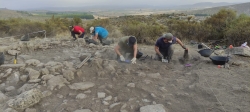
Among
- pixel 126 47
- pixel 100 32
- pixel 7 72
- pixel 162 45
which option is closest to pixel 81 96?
pixel 7 72

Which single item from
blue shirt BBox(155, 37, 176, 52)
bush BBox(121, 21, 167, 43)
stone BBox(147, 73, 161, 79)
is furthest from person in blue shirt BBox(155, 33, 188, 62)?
bush BBox(121, 21, 167, 43)

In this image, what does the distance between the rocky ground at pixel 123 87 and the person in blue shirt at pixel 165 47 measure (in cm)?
29

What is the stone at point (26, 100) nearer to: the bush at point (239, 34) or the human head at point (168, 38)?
the human head at point (168, 38)

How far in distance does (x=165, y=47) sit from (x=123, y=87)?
2.29 metres

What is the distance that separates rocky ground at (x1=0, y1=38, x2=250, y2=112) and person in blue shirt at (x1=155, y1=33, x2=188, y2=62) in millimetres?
288

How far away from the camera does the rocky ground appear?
3.44 meters

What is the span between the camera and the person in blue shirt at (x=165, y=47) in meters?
5.63

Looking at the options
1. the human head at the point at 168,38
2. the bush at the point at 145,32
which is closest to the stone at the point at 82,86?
the human head at the point at 168,38

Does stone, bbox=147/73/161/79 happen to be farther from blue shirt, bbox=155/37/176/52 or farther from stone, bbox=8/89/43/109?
stone, bbox=8/89/43/109

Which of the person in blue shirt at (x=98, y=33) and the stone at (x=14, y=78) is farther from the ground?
the person in blue shirt at (x=98, y=33)

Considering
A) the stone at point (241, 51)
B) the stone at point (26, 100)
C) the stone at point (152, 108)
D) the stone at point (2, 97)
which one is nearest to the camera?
the stone at point (152, 108)

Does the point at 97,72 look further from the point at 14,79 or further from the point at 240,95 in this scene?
the point at 240,95

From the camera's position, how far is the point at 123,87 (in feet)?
13.2

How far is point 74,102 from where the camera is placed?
357 cm
